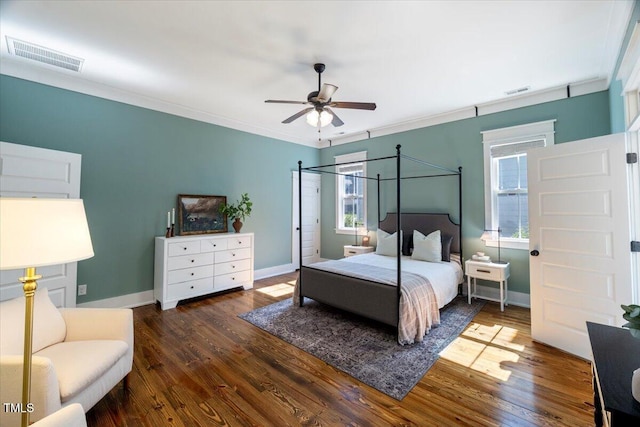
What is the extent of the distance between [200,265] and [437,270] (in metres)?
3.37

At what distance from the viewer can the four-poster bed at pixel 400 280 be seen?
9.13 ft

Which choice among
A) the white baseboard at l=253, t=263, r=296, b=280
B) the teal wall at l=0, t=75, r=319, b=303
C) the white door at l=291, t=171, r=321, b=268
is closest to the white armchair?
the teal wall at l=0, t=75, r=319, b=303

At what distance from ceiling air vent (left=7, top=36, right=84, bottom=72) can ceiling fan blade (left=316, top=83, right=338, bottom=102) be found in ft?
8.56

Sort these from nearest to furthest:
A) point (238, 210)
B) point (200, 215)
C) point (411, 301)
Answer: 1. point (411, 301)
2. point (200, 215)
3. point (238, 210)

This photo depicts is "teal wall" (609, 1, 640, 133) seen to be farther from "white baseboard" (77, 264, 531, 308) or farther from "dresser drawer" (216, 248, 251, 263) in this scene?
"dresser drawer" (216, 248, 251, 263)

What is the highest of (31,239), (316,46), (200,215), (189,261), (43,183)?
(316,46)

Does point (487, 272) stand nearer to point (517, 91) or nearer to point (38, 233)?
point (517, 91)

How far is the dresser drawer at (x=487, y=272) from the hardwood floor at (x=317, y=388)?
0.71 metres

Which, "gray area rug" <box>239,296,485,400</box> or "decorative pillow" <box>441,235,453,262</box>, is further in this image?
"decorative pillow" <box>441,235,453,262</box>

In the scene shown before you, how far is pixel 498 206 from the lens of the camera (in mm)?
4035

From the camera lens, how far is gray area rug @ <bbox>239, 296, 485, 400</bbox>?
7.35 ft

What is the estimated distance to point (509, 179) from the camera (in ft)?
13.0

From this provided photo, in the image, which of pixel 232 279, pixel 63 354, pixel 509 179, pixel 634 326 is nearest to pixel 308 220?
pixel 232 279

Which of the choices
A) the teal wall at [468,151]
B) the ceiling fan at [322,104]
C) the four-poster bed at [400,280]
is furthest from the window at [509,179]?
the ceiling fan at [322,104]
